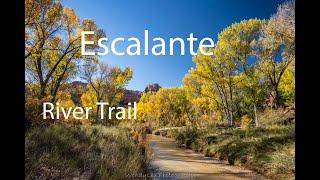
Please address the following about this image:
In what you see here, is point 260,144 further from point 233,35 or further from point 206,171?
point 233,35

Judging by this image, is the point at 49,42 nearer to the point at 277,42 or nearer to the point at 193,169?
the point at 193,169

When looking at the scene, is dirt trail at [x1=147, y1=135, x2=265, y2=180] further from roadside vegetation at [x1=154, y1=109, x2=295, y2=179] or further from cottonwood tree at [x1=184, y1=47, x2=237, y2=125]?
cottonwood tree at [x1=184, y1=47, x2=237, y2=125]

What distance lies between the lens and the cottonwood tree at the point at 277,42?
17.0m

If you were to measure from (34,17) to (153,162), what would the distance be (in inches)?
252

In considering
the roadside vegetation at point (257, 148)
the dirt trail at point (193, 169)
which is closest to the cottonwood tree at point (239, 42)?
the roadside vegetation at point (257, 148)

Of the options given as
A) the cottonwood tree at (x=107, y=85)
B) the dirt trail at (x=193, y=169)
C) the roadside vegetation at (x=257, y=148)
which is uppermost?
the cottonwood tree at (x=107, y=85)

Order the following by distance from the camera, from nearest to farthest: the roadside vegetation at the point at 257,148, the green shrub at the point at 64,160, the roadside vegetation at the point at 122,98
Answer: the green shrub at the point at 64,160
the roadside vegetation at the point at 122,98
the roadside vegetation at the point at 257,148

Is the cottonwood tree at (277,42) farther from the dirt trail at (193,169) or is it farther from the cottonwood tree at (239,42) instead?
the dirt trail at (193,169)

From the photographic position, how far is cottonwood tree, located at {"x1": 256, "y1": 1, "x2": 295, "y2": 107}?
17016 millimetres

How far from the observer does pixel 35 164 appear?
5871 millimetres

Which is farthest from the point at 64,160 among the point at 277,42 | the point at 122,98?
the point at 277,42

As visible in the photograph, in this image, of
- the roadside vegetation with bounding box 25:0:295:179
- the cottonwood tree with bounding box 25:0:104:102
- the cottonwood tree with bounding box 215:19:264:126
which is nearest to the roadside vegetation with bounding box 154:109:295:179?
the roadside vegetation with bounding box 25:0:295:179

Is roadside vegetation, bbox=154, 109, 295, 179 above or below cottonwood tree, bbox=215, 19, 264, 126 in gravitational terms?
below
